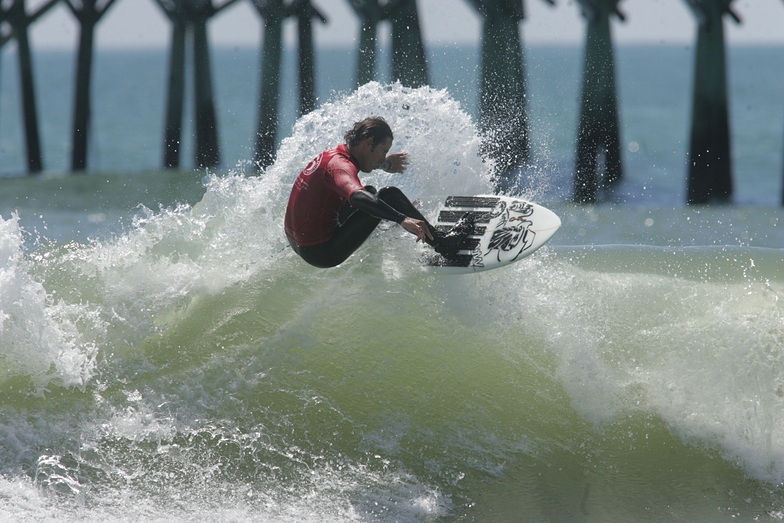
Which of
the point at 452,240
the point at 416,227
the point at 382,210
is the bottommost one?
the point at 452,240

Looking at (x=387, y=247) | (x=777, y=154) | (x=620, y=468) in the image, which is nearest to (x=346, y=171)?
(x=387, y=247)

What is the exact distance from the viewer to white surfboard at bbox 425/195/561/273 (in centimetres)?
515

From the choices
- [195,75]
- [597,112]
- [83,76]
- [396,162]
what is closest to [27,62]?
[83,76]

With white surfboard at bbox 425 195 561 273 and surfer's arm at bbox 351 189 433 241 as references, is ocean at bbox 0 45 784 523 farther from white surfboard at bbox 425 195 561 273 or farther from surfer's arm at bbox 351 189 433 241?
surfer's arm at bbox 351 189 433 241

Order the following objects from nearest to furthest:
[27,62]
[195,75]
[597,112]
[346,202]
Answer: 1. [346,202]
2. [597,112]
3. [195,75]
4. [27,62]

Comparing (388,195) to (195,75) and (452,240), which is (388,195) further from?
(195,75)

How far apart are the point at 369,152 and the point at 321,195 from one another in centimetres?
36

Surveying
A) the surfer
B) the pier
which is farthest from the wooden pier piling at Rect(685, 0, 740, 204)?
the surfer

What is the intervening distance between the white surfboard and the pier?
13.5 ft

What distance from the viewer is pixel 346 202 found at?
4.96 m

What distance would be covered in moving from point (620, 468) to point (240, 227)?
2898 millimetres

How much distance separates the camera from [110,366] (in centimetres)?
500

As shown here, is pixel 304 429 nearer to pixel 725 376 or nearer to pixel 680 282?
pixel 725 376

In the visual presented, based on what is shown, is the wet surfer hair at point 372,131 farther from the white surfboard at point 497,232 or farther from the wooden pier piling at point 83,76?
the wooden pier piling at point 83,76
